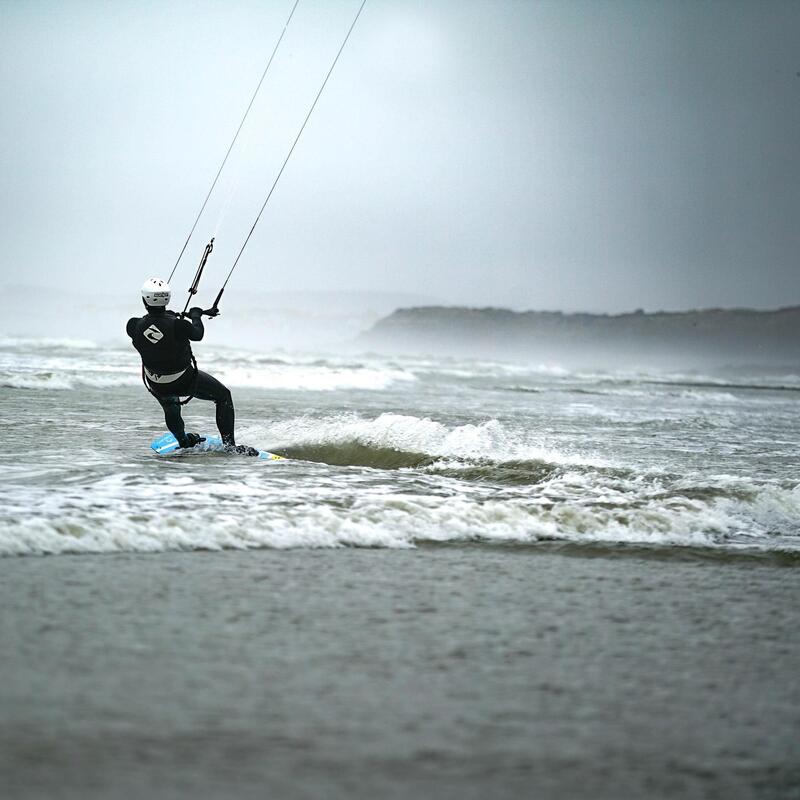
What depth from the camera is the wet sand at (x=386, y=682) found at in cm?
258

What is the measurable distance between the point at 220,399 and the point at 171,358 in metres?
0.75

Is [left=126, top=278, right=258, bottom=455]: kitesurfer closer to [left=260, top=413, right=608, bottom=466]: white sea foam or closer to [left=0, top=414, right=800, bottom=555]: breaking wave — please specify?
[left=0, top=414, right=800, bottom=555]: breaking wave

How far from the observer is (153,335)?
9438 mm

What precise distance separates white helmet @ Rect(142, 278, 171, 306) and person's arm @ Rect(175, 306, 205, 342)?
30 cm

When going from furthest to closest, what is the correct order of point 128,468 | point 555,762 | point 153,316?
point 153,316, point 128,468, point 555,762

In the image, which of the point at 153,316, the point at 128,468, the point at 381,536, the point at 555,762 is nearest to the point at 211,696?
the point at 555,762

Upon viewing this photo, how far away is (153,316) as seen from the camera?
948 centimetres

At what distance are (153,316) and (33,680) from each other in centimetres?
671

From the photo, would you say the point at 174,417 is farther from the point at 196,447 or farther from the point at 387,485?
the point at 387,485

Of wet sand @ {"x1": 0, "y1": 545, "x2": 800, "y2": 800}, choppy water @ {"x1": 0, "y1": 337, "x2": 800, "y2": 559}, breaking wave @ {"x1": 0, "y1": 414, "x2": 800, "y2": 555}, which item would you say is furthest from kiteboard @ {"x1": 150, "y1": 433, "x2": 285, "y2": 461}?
wet sand @ {"x1": 0, "y1": 545, "x2": 800, "y2": 800}

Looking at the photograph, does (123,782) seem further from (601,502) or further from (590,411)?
(590,411)

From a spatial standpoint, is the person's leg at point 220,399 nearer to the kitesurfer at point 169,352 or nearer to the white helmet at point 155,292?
the kitesurfer at point 169,352

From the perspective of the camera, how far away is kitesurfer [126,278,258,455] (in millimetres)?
9438

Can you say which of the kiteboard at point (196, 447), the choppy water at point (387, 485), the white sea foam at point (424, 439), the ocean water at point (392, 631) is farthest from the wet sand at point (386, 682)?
the white sea foam at point (424, 439)
